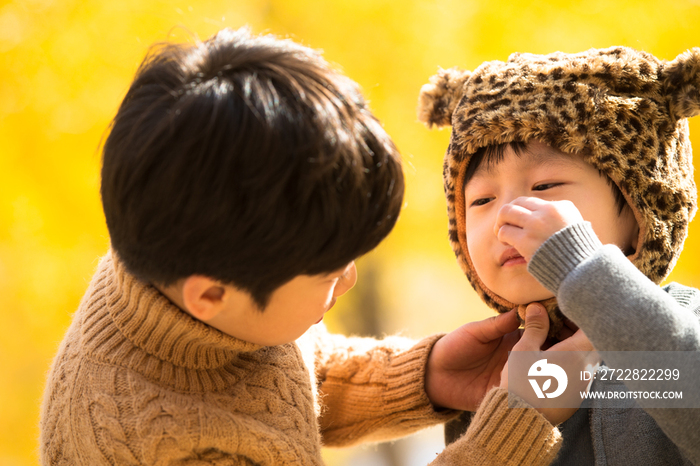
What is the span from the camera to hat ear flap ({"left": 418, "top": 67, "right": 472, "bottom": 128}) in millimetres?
1402

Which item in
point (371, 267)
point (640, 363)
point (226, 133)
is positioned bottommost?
point (640, 363)

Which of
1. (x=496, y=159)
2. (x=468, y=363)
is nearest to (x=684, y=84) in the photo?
(x=496, y=159)

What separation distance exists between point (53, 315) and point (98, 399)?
7.06 ft

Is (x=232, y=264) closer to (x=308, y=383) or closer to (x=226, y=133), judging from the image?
(x=226, y=133)

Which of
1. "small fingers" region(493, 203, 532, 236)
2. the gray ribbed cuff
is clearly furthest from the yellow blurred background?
the gray ribbed cuff

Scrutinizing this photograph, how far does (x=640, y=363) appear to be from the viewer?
35.6 inches

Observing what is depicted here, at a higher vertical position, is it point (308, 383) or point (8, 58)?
point (8, 58)

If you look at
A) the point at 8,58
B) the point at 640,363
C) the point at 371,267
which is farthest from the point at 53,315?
the point at 640,363

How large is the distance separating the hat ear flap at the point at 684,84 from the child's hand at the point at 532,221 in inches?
14.4

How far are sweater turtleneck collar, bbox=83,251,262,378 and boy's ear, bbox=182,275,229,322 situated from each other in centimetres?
3

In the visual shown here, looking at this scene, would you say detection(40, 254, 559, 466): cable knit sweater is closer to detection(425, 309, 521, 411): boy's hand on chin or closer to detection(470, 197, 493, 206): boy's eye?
detection(425, 309, 521, 411): boy's hand on chin

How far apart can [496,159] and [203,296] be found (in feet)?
2.27

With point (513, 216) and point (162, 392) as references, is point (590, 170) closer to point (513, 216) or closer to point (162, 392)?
point (513, 216)

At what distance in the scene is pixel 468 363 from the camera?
1408 mm
